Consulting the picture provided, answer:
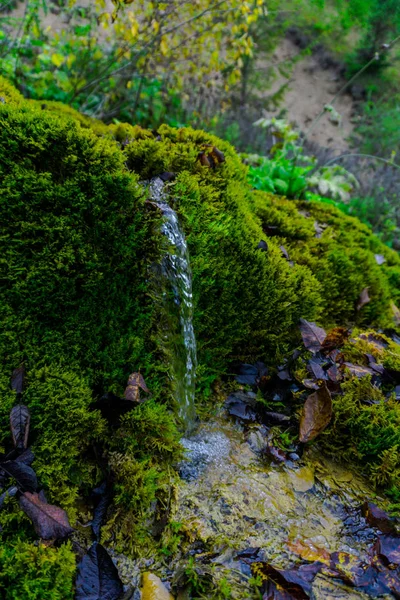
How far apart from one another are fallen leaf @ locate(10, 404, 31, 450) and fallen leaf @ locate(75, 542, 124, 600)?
53 cm

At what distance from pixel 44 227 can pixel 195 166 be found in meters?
1.14

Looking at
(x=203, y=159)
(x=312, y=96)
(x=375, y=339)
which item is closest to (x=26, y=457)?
(x=203, y=159)

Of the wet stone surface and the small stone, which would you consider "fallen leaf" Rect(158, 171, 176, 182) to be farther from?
the small stone

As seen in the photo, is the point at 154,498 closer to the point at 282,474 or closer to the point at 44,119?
the point at 282,474

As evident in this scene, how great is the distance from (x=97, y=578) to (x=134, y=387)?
0.82 metres

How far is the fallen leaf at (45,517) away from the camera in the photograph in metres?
1.73

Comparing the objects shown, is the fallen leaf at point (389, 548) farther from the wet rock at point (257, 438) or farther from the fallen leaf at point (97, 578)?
the fallen leaf at point (97, 578)

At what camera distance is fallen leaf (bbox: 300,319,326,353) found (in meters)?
2.80

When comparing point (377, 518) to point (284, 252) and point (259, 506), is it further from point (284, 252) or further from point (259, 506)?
point (284, 252)

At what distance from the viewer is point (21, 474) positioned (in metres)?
1.85

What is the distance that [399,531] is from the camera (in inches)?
83.4

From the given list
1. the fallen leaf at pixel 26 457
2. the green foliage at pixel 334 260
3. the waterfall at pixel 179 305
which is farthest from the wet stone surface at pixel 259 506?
the green foliage at pixel 334 260

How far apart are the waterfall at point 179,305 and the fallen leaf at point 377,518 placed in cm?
100

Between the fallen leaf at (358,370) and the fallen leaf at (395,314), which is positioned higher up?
the fallen leaf at (395,314)
